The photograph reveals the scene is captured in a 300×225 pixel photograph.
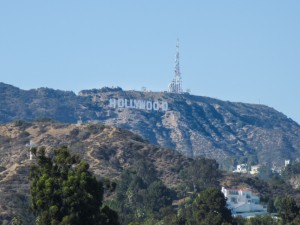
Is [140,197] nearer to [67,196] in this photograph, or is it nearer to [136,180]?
[136,180]

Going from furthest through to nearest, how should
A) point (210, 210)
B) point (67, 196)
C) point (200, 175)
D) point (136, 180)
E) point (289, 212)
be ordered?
point (200, 175) → point (136, 180) → point (210, 210) → point (289, 212) → point (67, 196)

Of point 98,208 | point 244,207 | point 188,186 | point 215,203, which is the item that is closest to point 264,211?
point 244,207

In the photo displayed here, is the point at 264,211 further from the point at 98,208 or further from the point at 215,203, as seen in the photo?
the point at 98,208

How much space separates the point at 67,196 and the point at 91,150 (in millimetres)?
118669

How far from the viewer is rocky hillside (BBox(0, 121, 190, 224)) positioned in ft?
532

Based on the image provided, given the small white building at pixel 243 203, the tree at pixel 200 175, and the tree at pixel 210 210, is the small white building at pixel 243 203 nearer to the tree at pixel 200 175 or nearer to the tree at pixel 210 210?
the tree at pixel 200 175

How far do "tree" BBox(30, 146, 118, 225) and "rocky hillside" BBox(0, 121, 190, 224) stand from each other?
3494 inches

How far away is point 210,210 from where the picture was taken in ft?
361

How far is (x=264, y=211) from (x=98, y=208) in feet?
305

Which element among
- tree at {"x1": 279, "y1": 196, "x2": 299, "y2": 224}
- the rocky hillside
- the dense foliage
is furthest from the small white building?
tree at {"x1": 279, "y1": 196, "x2": 299, "y2": 224}

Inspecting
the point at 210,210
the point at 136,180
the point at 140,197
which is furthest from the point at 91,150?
the point at 210,210

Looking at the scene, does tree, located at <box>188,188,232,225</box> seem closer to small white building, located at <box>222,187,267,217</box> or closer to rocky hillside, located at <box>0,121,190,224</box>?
small white building, located at <box>222,187,267,217</box>

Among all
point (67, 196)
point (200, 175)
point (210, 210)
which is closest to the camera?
point (67, 196)

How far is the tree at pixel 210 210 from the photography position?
105 meters
